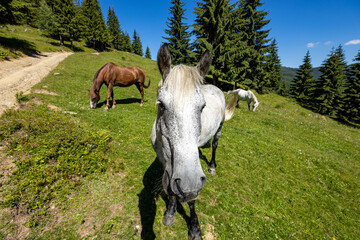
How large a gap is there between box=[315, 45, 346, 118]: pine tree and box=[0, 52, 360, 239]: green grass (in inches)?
1309

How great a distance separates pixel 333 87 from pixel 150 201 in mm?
47884

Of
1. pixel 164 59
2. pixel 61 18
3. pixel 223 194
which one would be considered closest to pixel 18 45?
pixel 61 18

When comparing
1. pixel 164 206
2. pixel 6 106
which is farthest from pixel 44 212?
pixel 6 106

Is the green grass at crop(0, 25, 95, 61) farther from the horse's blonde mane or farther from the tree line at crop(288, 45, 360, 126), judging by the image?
the tree line at crop(288, 45, 360, 126)

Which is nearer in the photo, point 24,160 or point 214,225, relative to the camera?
point 214,225

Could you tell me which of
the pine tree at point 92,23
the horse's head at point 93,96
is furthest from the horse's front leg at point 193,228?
the pine tree at point 92,23

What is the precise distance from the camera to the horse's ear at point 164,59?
2.33 metres

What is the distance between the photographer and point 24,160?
4.07 metres

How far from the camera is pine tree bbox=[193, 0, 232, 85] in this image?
20.3 metres

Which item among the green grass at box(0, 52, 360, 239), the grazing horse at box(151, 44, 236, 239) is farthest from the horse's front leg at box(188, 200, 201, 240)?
the grazing horse at box(151, 44, 236, 239)

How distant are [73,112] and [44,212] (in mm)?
5839

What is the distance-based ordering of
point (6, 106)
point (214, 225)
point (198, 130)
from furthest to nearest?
point (6, 106) < point (214, 225) < point (198, 130)

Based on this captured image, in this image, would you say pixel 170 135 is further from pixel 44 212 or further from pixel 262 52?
pixel 262 52

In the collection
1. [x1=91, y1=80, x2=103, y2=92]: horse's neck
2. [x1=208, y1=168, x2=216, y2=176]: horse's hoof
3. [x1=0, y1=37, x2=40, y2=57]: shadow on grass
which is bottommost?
[x1=208, y1=168, x2=216, y2=176]: horse's hoof
